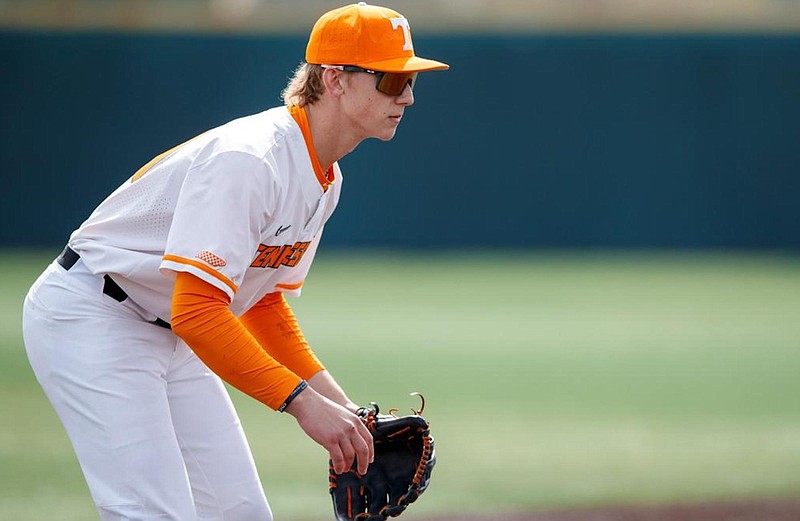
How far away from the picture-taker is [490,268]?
13945 mm

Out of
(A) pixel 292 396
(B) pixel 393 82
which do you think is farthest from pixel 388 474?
(B) pixel 393 82

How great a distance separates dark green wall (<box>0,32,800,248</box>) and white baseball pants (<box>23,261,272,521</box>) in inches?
443

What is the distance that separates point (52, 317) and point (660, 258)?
40.4 feet

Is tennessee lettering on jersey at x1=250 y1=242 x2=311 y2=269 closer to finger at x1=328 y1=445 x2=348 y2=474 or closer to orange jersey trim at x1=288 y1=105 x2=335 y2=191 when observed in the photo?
orange jersey trim at x1=288 y1=105 x2=335 y2=191

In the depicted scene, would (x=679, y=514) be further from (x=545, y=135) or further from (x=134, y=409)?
(x=545, y=135)

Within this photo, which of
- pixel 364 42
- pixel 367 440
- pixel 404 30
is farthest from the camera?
pixel 404 30

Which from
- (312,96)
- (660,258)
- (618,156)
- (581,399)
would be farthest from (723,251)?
(312,96)

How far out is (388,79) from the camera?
3209mm

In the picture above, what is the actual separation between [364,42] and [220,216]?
669mm

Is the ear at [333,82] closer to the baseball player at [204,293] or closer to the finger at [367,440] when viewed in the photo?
the baseball player at [204,293]

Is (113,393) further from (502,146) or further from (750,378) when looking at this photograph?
(502,146)

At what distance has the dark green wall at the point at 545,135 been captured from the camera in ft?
48.1

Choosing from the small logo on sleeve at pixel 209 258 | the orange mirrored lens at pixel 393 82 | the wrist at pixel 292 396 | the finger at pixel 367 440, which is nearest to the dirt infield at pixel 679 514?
the finger at pixel 367 440

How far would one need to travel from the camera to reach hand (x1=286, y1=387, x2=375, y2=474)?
290cm
